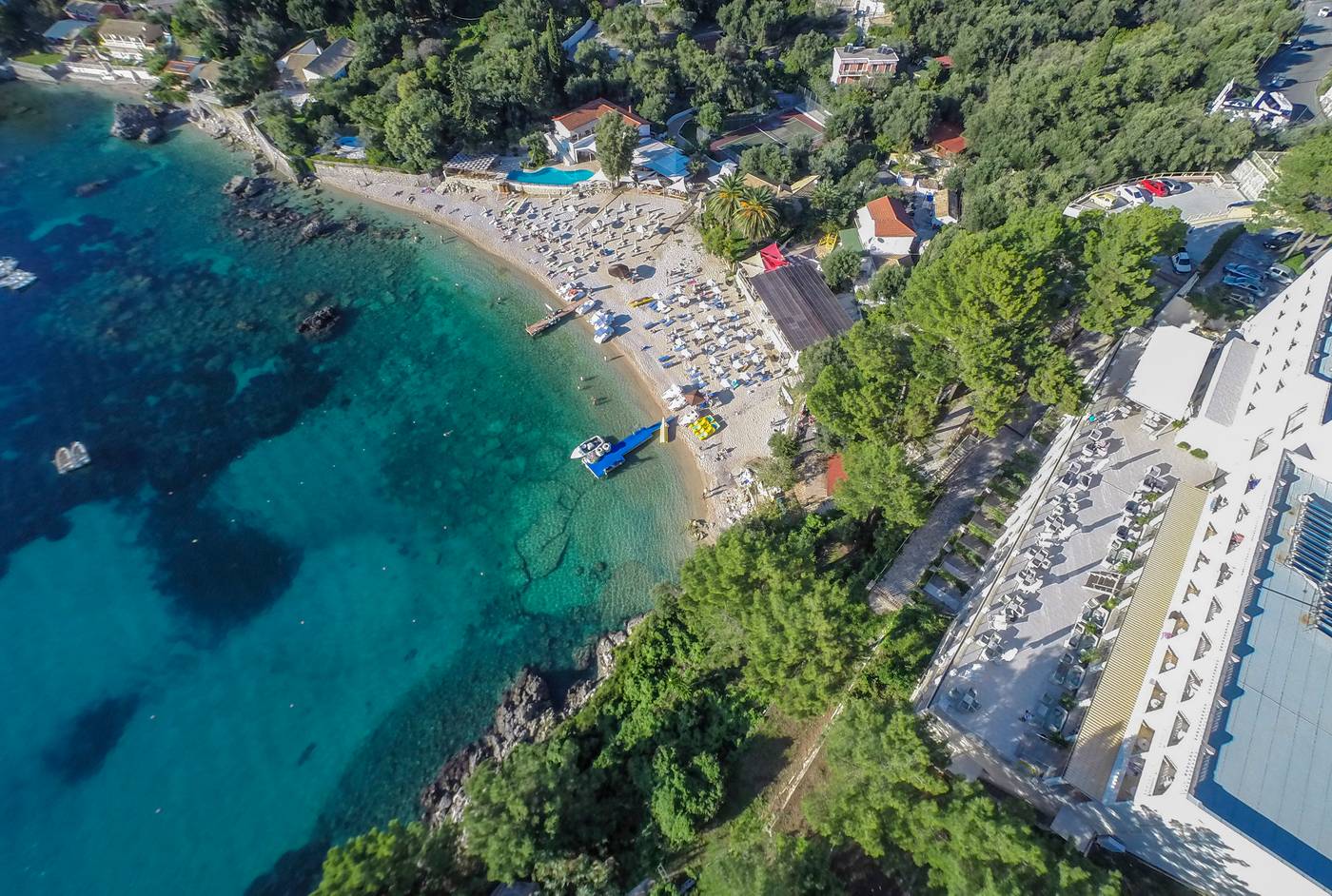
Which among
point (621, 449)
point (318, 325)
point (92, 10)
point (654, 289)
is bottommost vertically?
point (621, 449)

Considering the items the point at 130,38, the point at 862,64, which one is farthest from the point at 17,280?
the point at 862,64

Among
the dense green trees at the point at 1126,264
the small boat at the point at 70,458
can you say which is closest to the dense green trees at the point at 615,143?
the dense green trees at the point at 1126,264

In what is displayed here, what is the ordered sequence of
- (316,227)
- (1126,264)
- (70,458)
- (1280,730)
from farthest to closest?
(316,227) → (70,458) → (1126,264) → (1280,730)

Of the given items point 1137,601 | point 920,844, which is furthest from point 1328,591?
point 920,844

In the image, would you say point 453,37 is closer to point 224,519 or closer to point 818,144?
point 818,144

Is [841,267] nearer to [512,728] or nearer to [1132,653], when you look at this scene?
[1132,653]

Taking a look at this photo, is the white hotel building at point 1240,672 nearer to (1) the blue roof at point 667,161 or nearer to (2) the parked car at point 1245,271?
(2) the parked car at point 1245,271

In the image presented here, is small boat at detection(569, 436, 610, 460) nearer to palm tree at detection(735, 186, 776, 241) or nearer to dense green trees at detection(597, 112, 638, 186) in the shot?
palm tree at detection(735, 186, 776, 241)
